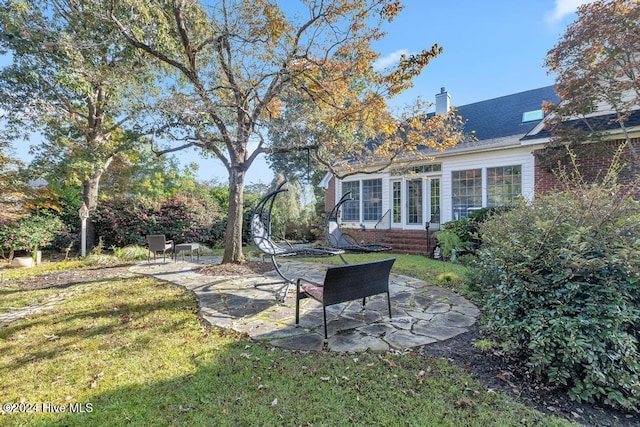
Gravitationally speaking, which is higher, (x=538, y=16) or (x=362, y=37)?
(x=538, y=16)

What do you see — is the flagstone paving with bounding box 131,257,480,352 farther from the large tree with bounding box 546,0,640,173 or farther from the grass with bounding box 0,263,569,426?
the large tree with bounding box 546,0,640,173

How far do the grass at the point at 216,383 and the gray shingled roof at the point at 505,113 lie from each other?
10.2 meters

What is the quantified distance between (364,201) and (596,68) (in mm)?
8547

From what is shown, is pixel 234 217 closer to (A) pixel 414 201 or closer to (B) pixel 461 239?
(B) pixel 461 239

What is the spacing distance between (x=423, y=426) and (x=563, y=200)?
8.39 feet

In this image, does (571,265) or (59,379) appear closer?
(571,265)

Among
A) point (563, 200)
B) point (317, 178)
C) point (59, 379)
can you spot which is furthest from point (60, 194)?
point (317, 178)

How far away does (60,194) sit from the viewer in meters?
10.2

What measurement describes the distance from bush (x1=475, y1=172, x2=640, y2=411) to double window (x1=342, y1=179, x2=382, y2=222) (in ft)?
33.7

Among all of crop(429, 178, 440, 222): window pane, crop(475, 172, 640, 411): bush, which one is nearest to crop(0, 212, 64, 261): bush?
crop(475, 172, 640, 411): bush

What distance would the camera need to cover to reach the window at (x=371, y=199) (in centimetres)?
1319

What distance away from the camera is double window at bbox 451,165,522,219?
9.80 m

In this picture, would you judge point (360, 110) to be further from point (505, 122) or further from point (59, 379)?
point (505, 122)

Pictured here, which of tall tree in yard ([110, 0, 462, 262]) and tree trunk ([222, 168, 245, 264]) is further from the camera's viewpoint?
tree trunk ([222, 168, 245, 264])
